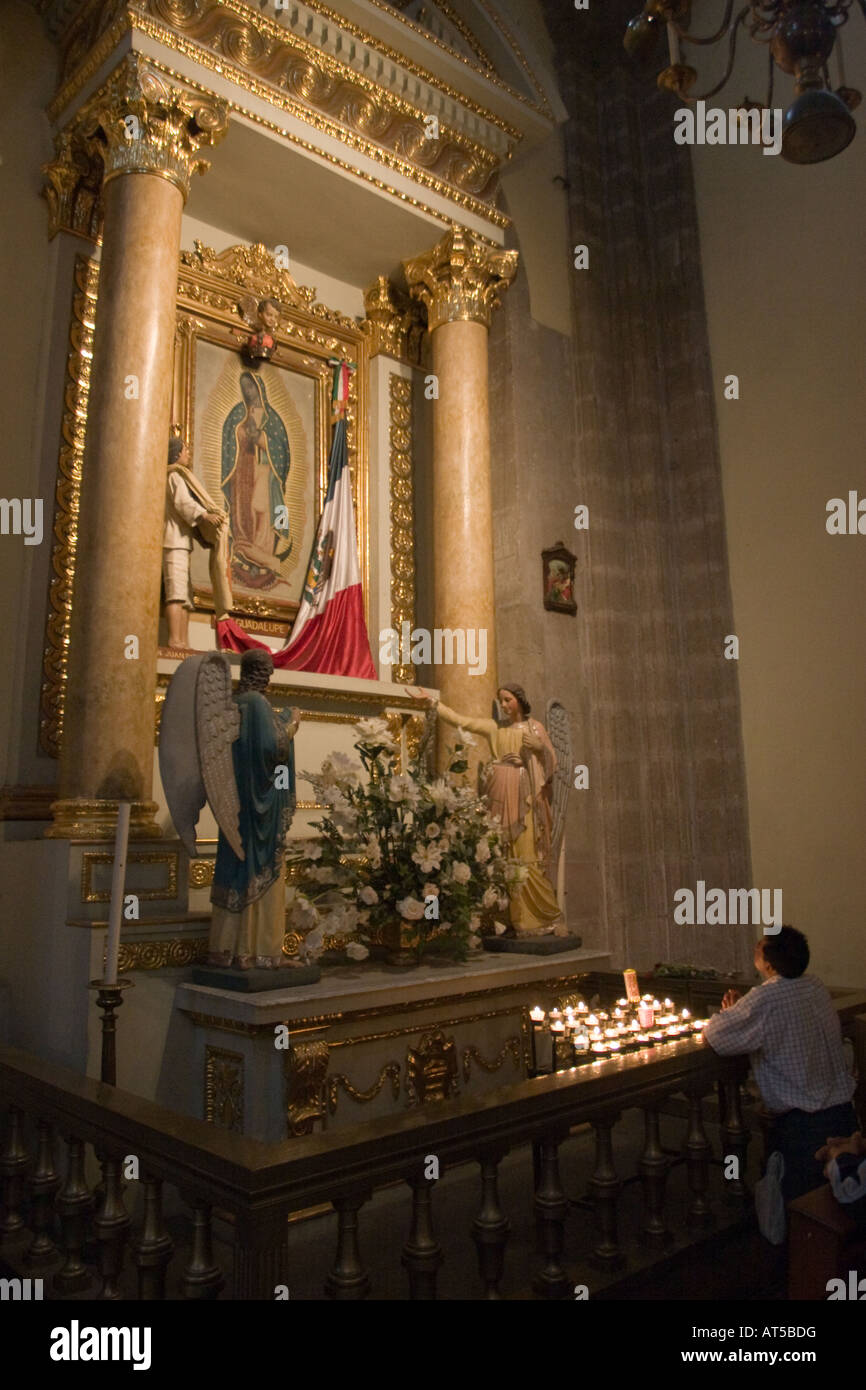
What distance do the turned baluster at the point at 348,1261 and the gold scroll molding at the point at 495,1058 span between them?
2.50m

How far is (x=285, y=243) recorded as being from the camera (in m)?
7.39

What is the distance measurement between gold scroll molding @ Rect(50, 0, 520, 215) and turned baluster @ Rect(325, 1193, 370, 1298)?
6125mm

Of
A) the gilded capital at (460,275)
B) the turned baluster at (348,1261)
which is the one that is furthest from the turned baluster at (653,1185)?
the gilded capital at (460,275)

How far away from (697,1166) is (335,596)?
4.82 meters

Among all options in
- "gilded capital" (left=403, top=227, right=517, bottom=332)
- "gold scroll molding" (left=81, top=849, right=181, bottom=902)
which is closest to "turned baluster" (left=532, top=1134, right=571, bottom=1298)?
"gold scroll molding" (left=81, top=849, right=181, bottom=902)

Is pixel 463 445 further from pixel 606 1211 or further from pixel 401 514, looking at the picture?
pixel 606 1211

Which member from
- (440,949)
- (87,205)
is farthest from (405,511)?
(440,949)

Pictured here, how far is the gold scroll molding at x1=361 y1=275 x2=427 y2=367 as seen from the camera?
25.9 feet

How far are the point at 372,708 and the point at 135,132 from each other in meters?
3.70

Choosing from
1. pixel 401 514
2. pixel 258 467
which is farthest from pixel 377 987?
pixel 401 514

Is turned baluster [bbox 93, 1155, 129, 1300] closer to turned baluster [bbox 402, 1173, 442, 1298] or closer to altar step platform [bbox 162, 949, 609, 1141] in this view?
turned baluster [bbox 402, 1173, 442, 1298]

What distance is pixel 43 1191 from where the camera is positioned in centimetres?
294

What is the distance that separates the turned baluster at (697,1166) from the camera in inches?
125
